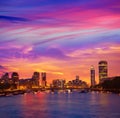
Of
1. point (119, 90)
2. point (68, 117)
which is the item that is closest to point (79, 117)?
point (68, 117)

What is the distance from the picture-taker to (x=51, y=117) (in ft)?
270

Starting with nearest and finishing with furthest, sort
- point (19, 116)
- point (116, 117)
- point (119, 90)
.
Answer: point (116, 117) → point (19, 116) → point (119, 90)

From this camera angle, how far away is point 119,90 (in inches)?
7731

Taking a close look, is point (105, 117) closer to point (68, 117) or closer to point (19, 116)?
point (68, 117)

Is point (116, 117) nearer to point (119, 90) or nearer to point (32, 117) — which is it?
point (32, 117)

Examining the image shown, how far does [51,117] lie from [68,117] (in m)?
3.35

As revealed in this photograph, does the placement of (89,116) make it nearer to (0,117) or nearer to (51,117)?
(51,117)

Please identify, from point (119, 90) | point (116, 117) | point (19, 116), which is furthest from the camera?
point (119, 90)

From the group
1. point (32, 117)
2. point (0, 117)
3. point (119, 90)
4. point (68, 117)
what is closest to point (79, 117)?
point (68, 117)

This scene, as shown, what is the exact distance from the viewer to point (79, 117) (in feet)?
265

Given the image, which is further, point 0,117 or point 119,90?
point 119,90

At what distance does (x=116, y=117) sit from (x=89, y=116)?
571 cm

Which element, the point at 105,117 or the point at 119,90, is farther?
the point at 119,90

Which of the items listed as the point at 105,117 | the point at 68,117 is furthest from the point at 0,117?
the point at 105,117
